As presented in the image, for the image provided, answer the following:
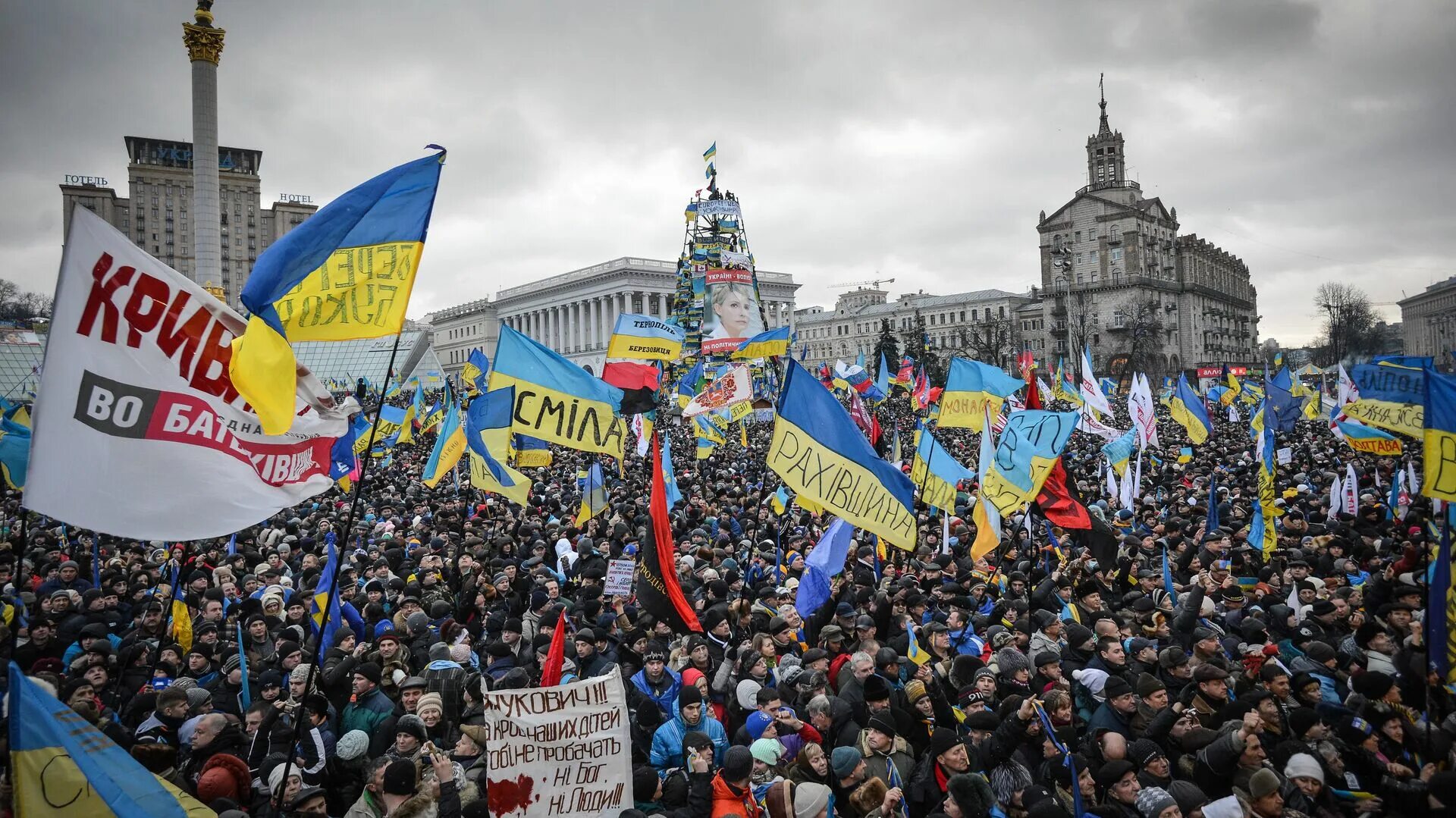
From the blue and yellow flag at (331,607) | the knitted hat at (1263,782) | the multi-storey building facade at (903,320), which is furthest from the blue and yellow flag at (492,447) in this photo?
the multi-storey building facade at (903,320)

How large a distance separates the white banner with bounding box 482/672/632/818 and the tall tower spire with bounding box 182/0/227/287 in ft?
107

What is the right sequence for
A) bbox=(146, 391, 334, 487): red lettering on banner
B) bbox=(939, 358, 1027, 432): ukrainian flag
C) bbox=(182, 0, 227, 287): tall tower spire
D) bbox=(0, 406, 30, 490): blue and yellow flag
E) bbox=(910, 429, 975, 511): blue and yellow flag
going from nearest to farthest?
1. bbox=(146, 391, 334, 487): red lettering on banner
2. bbox=(910, 429, 975, 511): blue and yellow flag
3. bbox=(0, 406, 30, 490): blue and yellow flag
4. bbox=(939, 358, 1027, 432): ukrainian flag
5. bbox=(182, 0, 227, 287): tall tower spire

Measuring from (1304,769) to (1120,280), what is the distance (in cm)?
7811

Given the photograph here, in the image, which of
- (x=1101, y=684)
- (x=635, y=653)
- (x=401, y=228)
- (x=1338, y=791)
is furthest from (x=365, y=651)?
(x=1338, y=791)

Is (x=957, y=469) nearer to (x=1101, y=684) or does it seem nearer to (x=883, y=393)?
(x=1101, y=684)

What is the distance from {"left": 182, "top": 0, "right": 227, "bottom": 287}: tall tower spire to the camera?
99.0 feet

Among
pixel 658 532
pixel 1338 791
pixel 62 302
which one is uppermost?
pixel 62 302

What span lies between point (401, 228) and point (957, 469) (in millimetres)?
6662

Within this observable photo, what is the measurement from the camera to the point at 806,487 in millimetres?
6609

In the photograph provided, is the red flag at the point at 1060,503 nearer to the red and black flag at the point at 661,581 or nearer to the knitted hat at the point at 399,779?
the red and black flag at the point at 661,581

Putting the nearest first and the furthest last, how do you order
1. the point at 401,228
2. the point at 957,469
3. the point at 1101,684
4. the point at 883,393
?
the point at 401,228, the point at 1101,684, the point at 957,469, the point at 883,393

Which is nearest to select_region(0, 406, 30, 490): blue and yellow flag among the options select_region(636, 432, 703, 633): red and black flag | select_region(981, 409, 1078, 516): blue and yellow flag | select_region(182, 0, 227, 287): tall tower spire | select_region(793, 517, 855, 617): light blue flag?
select_region(636, 432, 703, 633): red and black flag

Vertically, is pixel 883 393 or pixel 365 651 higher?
pixel 883 393

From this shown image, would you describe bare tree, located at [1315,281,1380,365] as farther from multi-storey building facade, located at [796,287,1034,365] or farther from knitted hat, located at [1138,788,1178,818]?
knitted hat, located at [1138,788,1178,818]
